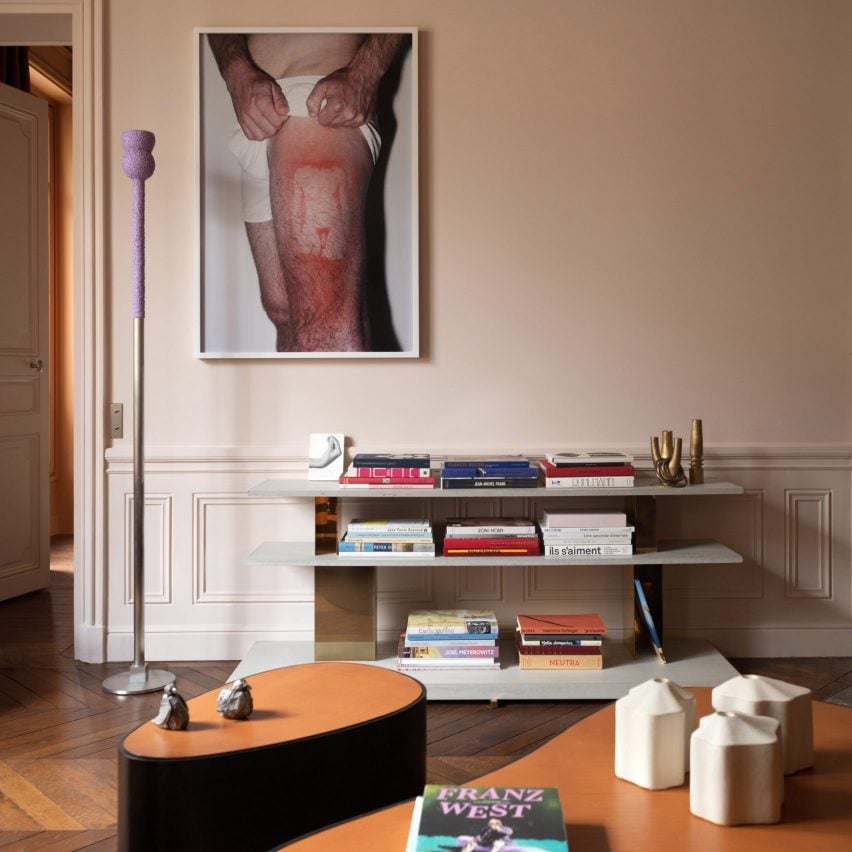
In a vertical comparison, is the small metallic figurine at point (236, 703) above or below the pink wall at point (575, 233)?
below

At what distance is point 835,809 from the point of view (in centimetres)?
136

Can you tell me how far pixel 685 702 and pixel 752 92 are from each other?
2.55 metres

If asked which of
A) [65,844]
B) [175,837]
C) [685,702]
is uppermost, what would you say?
[685,702]

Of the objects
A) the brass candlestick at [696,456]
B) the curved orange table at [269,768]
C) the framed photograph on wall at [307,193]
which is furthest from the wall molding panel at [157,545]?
the brass candlestick at [696,456]

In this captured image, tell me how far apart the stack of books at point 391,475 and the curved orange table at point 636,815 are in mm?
1474

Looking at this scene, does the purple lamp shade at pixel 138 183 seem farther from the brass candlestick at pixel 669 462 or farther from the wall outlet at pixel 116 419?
the brass candlestick at pixel 669 462

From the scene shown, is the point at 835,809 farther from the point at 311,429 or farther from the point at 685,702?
the point at 311,429

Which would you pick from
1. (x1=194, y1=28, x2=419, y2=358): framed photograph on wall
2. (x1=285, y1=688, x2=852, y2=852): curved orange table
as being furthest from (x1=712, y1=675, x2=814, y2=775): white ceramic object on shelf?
(x1=194, y1=28, x2=419, y2=358): framed photograph on wall

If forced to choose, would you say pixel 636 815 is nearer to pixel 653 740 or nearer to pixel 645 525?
pixel 653 740

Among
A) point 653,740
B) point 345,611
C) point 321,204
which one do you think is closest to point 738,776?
point 653,740

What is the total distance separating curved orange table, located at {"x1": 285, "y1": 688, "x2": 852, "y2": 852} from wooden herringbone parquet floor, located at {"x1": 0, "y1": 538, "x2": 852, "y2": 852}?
0.87m

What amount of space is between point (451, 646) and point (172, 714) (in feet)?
4.61

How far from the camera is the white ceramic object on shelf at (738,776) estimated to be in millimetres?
1302

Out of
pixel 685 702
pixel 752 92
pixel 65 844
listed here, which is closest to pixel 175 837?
pixel 65 844
